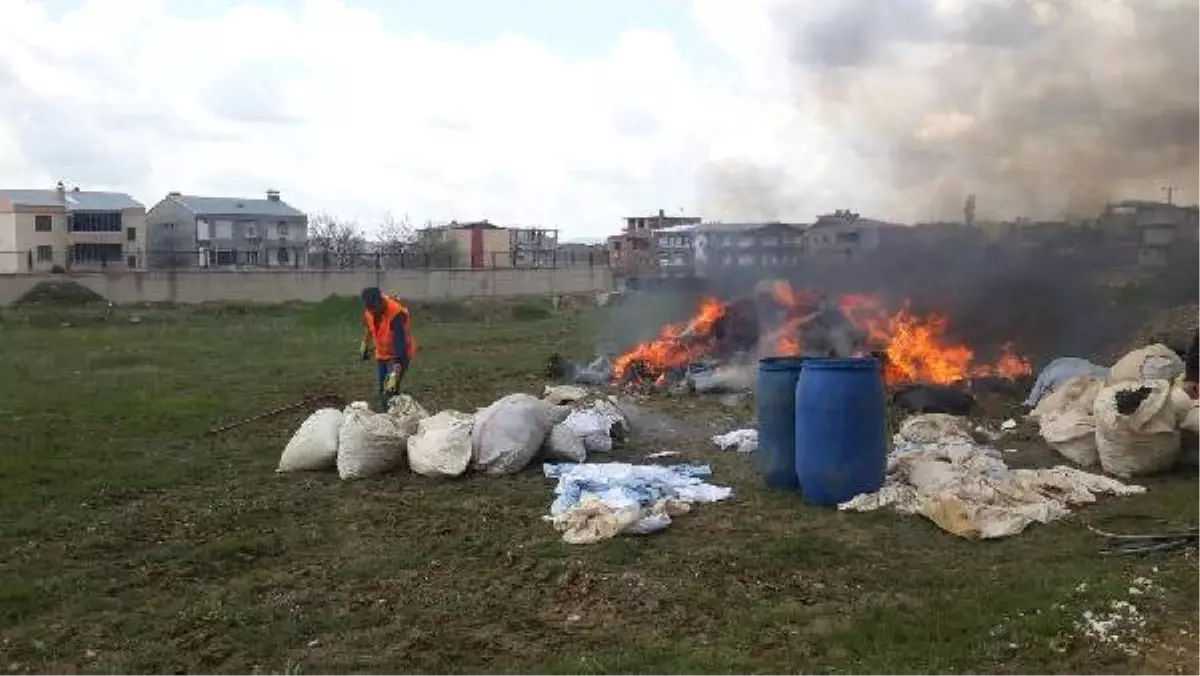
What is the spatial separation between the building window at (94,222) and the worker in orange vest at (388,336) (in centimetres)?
5811

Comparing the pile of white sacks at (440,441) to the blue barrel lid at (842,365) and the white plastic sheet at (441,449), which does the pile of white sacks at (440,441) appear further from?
the blue barrel lid at (842,365)

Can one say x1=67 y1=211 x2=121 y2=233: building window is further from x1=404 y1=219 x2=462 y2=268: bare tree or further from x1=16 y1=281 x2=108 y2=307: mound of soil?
x1=16 y1=281 x2=108 y2=307: mound of soil

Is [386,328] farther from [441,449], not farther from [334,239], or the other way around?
[334,239]

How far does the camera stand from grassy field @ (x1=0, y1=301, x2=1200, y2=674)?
447 centimetres

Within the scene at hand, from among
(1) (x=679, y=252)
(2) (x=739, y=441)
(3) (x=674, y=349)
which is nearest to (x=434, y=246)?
(1) (x=679, y=252)

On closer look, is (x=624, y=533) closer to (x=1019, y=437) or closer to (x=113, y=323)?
(x=1019, y=437)

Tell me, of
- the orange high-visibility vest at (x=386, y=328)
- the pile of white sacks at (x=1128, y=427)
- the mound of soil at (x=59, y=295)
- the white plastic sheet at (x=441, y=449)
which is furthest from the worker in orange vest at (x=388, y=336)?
the mound of soil at (x=59, y=295)

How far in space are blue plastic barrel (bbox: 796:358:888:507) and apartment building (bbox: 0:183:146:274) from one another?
187 ft

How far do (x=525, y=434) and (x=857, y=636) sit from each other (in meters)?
4.29

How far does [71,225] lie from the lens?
6103 cm

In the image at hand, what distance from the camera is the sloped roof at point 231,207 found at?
6975 centimetres

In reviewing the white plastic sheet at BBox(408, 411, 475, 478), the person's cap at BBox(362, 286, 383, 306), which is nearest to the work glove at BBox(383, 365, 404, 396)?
the person's cap at BBox(362, 286, 383, 306)

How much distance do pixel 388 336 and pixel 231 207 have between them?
65.7m

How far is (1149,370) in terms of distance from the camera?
10.0m
